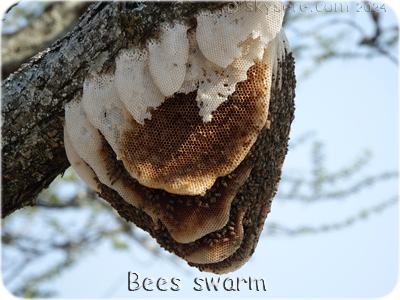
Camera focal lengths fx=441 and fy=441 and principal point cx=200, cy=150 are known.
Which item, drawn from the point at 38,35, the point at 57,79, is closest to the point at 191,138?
the point at 57,79

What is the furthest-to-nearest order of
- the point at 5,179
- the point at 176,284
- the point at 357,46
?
the point at 357,46, the point at 176,284, the point at 5,179

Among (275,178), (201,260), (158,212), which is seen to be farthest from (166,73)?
(201,260)

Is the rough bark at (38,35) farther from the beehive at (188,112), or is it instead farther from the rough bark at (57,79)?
the beehive at (188,112)

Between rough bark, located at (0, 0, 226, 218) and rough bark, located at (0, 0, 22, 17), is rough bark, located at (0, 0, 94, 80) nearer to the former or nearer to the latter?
rough bark, located at (0, 0, 22, 17)

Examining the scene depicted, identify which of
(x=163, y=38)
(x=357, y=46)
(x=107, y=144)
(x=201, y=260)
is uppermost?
(x=357, y=46)

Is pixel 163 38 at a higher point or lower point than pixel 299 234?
lower

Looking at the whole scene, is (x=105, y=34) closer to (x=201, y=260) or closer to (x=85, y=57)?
(x=85, y=57)

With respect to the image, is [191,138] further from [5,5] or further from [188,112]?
[5,5]
